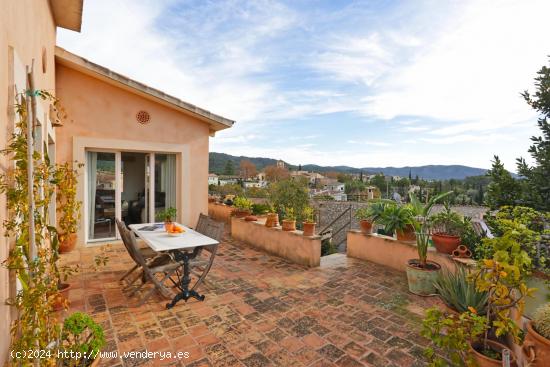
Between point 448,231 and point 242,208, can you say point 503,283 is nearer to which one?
point 448,231

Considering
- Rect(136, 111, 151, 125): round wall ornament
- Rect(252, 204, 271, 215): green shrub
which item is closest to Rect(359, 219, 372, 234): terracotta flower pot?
Rect(252, 204, 271, 215): green shrub

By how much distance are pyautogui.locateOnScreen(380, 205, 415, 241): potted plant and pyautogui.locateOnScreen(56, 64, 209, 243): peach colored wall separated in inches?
220

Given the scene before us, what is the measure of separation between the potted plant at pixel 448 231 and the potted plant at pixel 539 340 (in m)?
2.60

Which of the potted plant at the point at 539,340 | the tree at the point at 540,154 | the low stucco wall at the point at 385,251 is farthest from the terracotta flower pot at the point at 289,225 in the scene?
the potted plant at the point at 539,340

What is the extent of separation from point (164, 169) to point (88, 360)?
6587mm

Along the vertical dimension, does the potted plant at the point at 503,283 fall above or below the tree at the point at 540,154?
below

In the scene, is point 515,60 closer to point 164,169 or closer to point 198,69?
point 198,69

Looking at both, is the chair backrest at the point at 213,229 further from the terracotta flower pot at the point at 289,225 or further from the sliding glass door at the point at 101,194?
the sliding glass door at the point at 101,194

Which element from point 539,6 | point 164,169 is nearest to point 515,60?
point 539,6

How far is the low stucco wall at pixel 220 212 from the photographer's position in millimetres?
9539

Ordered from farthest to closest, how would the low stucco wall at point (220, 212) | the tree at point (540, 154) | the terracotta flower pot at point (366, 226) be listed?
the low stucco wall at point (220, 212)
the terracotta flower pot at point (366, 226)
the tree at point (540, 154)

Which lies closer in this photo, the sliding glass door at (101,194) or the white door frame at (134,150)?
the white door frame at (134,150)

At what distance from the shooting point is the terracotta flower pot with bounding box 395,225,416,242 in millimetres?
5277

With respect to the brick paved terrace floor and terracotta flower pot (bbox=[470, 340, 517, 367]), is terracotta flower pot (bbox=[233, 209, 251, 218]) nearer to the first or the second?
the brick paved terrace floor
